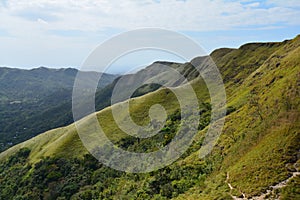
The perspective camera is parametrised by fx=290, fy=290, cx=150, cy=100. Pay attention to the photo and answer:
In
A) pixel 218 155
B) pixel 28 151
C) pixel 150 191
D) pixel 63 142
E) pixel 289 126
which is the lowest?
pixel 28 151

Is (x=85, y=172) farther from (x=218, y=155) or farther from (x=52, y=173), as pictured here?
(x=218, y=155)

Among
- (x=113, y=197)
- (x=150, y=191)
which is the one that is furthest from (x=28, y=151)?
(x=150, y=191)

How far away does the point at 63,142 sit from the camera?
106m

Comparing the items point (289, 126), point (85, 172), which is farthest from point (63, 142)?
point (289, 126)

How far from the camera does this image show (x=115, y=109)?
11844cm

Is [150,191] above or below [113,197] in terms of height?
above

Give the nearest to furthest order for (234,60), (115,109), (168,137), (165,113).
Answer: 1. (168,137)
2. (165,113)
3. (115,109)
4. (234,60)

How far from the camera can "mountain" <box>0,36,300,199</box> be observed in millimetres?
37938

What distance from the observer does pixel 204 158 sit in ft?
185

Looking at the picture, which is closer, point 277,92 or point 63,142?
point 277,92

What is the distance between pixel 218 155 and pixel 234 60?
101 meters

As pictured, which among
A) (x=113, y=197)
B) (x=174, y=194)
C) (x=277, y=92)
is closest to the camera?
(x=174, y=194)

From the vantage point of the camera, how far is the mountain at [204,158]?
124 ft

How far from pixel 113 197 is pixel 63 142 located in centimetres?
4718
